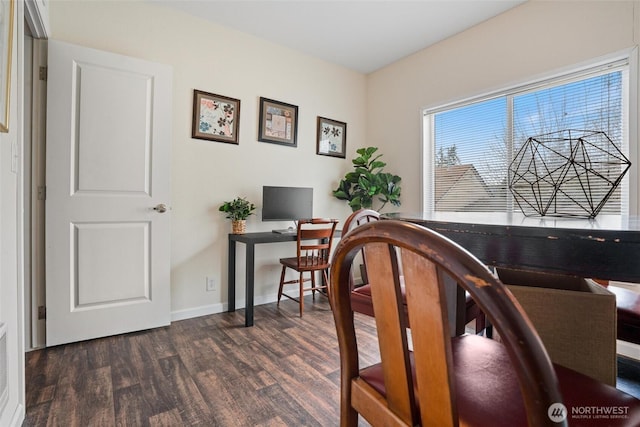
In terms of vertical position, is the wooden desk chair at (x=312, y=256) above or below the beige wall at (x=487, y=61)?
below

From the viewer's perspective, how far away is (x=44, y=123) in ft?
6.95

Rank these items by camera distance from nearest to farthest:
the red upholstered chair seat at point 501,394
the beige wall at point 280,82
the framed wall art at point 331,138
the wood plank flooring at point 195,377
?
the red upholstered chair seat at point 501,394, the wood plank flooring at point 195,377, the beige wall at point 280,82, the framed wall art at point 331,138

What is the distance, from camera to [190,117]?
8.90ft

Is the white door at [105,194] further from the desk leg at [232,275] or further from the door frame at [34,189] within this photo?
the desk leg at [232,275]

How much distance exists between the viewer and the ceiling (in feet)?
8.41

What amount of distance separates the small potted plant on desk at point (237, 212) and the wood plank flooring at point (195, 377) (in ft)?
2.77

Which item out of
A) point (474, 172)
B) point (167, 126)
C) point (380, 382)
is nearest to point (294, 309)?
point (167, 126)

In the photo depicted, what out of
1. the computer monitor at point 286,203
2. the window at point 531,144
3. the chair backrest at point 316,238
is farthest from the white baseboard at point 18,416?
the window at point 531,144

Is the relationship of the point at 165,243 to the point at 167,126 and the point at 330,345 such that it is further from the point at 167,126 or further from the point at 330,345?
the point at 330,345

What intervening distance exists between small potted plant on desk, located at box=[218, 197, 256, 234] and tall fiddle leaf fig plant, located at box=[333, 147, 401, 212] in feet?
3.82

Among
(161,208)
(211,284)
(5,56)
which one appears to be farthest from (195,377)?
(5,56)

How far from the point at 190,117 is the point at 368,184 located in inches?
74.3

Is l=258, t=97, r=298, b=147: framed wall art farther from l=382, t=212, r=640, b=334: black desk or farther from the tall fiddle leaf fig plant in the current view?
l=382, t=212, r=640, b=334: black desk

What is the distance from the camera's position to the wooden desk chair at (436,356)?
36 cm
